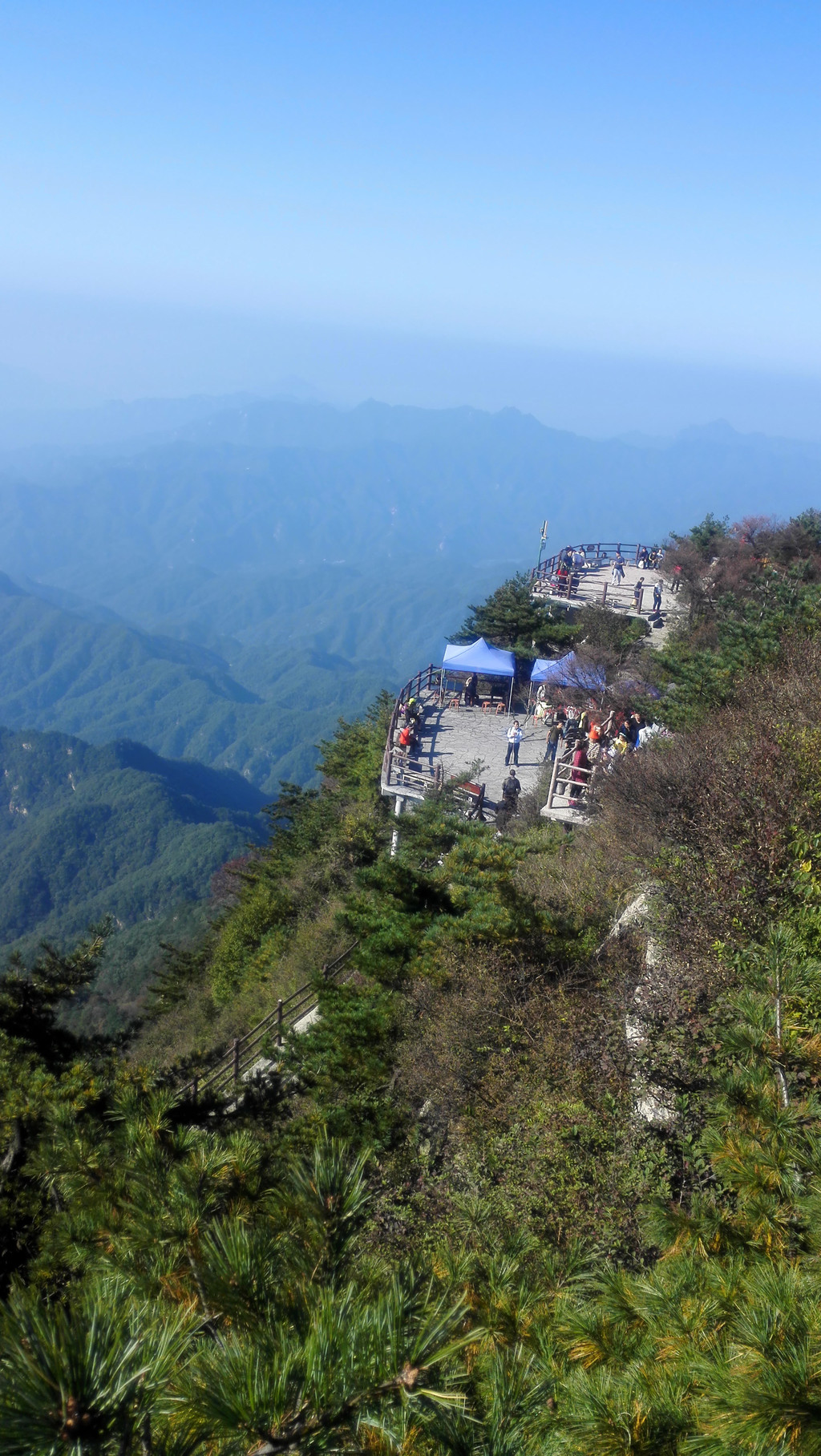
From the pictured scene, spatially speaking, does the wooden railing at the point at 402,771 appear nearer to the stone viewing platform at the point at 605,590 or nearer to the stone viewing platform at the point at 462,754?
the stone viewing platform at the point at 462,754

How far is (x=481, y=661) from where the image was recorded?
80.2ft

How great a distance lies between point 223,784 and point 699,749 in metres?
120

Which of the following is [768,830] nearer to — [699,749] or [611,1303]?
[699,749]

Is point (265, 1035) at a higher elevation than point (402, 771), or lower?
lower

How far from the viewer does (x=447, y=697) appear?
83.3ft

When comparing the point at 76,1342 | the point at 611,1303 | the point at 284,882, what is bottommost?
the point at 284,882

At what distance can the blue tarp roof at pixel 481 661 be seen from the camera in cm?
2416

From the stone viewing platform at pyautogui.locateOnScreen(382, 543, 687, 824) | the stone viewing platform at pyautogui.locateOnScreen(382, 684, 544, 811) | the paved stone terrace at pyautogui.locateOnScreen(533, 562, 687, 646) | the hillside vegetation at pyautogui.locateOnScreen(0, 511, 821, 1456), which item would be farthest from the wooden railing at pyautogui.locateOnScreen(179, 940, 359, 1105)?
the paved stone terrace at pyautogui.locateOnScreen(533, 562, 687, 646)

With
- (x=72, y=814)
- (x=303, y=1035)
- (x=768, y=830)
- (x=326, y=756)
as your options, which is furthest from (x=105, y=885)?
(x=768, y=830)

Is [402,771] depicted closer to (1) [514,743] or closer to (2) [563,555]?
(1) [514,743]

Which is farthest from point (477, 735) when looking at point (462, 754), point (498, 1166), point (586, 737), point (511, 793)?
point (498, 1166)

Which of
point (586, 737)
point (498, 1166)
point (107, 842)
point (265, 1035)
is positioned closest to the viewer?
point (498, 1166)

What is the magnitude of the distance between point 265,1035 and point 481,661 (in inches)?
490

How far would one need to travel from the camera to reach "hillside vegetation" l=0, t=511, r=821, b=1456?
99.7 inches
